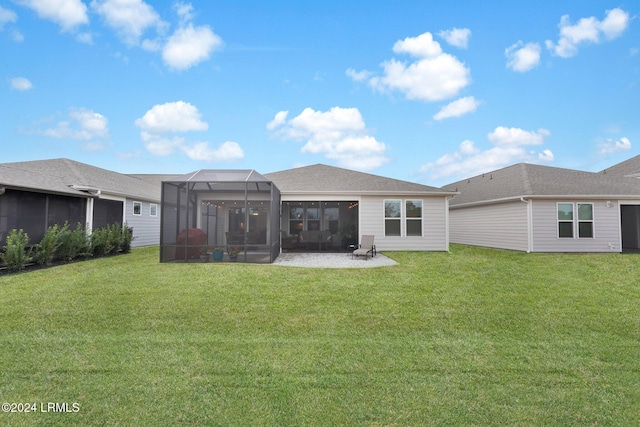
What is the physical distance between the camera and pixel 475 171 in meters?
22.7

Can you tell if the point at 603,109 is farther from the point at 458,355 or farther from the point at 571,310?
the point at 458,355

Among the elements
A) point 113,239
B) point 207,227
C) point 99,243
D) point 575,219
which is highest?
point 575,219

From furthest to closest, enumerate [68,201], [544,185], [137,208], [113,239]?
1. [137,208]
2. [544,185]
3. [113,239]
4. [68,201]

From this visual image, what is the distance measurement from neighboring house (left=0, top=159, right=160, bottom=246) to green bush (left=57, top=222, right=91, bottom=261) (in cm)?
86

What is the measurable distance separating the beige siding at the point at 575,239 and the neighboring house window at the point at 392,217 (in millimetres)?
5543

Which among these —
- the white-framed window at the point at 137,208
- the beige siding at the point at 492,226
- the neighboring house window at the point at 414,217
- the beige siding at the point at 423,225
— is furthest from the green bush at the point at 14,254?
the beige siding at the point at 492,226

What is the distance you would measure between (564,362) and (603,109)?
1768cm

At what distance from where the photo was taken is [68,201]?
1091 centimetres

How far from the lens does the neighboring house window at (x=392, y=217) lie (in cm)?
1292

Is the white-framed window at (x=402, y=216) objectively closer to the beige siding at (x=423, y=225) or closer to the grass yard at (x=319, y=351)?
the beige siding at (x=423, y=225)

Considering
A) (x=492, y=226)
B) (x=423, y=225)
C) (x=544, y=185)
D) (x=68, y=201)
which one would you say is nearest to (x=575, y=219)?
(x=544, y=185)

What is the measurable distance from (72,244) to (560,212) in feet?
59.5

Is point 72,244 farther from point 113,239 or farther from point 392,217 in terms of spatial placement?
point 392,217

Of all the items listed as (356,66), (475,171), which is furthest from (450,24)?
(475,171)
